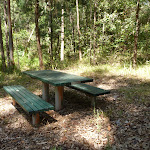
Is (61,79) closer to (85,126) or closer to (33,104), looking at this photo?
(33,104)

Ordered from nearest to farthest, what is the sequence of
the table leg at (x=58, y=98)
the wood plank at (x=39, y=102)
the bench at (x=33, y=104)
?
1. the bench at (x=33, y=104)
2. the wood plank at (x=39, y=102)
3. the table leg at (x=58, y=98)

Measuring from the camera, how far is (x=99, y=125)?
327cm

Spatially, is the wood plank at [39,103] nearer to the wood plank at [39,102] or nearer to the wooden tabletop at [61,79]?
the wood plank at [39,102]

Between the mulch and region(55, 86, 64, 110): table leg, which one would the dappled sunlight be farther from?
region(55, 86, 64, 110): table leg

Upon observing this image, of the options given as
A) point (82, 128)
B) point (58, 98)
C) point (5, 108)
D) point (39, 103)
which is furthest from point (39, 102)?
point (5, 108)

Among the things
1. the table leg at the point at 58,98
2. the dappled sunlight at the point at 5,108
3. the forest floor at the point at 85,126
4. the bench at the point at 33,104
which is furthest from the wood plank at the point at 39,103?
the dappled sunlight at the point at 5,108

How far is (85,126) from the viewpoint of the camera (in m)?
3.31

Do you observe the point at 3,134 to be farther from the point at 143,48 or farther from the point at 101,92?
the point at 143,48

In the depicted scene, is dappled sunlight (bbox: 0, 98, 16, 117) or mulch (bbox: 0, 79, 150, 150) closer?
mulch (bbox: 0, 79, 150, 150)

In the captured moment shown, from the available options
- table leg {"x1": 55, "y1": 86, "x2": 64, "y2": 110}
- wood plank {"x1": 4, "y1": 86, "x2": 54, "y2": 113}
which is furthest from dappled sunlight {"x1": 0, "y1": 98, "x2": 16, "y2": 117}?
table leg {"x1": 55, "y1": 86, "x2": 64, "y2": 110}

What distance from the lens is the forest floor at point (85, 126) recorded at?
2.74m

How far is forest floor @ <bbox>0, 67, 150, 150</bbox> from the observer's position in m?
2.74

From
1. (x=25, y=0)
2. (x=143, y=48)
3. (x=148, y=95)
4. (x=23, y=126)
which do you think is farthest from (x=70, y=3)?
(x=23, y=126)

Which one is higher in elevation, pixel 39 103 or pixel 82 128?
pixel 39 103
